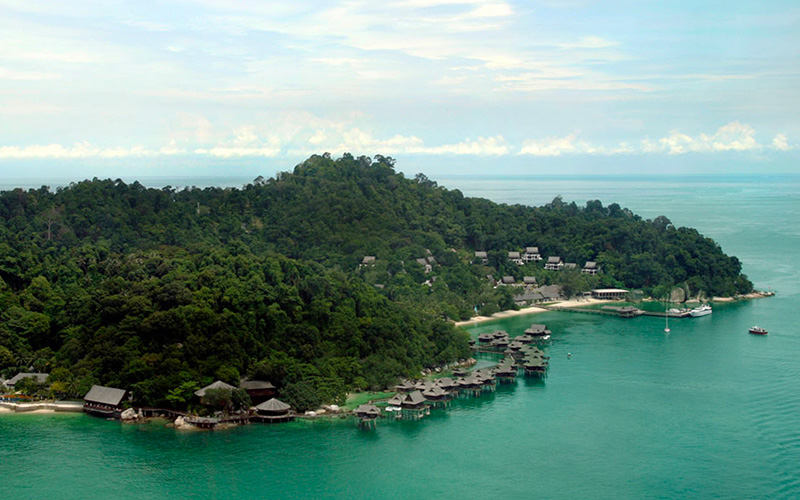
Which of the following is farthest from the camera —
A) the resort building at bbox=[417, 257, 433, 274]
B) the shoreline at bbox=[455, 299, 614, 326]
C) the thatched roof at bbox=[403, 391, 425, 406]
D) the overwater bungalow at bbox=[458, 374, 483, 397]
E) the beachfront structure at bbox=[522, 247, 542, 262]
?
the beachfront structure at bbox=[522, 247, 542, 262]

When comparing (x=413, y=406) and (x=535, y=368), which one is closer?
(x=413, y=406)

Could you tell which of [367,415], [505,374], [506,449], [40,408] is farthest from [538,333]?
[40,408]

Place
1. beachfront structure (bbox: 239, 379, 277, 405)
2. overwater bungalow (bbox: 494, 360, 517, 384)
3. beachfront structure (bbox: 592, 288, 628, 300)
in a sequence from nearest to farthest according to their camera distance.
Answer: beachfront structure (bbox: 239, 379, 277, 405)
overwater bungalow (bbox: 494, 360, 517, 384)
beachfront structure (bbox: 592, 288, 628, 300)

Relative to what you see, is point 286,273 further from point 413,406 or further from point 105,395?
point 413,406

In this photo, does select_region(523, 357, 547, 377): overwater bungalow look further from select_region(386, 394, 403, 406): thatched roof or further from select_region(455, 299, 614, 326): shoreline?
select_region(455, 299, 614, 326): shoreline

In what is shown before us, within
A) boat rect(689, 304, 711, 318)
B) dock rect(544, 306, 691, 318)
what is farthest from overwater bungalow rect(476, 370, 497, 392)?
boat rect(689, 304, 711, 318)

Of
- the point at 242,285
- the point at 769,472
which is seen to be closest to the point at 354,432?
the point at 242,285
